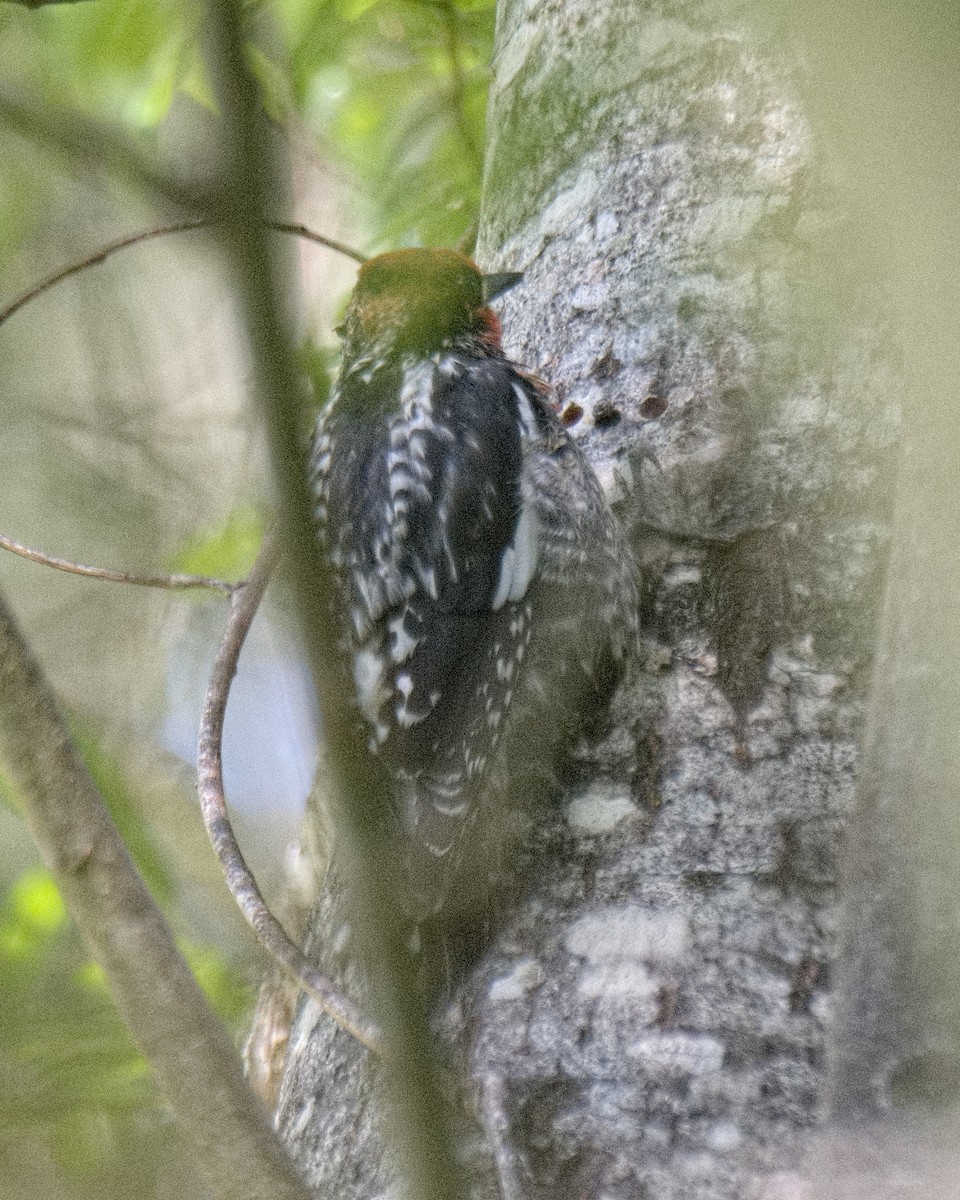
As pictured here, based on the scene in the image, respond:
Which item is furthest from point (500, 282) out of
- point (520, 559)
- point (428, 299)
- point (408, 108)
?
point (408, 108)

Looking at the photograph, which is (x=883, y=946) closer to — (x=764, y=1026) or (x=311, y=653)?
(x=764, y=1026)

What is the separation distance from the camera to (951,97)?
122 centimetres

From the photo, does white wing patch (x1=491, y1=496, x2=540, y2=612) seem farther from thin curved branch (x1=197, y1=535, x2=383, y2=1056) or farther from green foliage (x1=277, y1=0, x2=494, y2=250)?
green foliage (x1=277, y1=0, x2=494, y2=250)

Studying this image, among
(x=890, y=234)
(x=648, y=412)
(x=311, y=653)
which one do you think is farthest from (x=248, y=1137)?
(x=648, y=412)

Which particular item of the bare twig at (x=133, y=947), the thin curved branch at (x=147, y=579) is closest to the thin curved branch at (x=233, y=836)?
the thin curved branch at (x=147, y=579)

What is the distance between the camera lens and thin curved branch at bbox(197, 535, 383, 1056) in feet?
5.48

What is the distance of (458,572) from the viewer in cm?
224

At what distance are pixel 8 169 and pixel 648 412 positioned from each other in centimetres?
199

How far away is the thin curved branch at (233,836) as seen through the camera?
1669mm

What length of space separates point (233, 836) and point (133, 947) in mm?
597

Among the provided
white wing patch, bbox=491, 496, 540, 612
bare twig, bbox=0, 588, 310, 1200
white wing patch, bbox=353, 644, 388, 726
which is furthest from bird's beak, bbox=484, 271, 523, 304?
bare twig, bbox=0, 588, 310, 1200

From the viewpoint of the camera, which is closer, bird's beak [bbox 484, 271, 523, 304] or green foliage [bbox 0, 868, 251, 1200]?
Result: bird's beak [bbox 484, 271, 523, 304]

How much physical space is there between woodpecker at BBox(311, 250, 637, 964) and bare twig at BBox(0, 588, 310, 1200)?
0.66m

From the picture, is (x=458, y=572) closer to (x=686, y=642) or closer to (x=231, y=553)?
(x=686, y=642)
